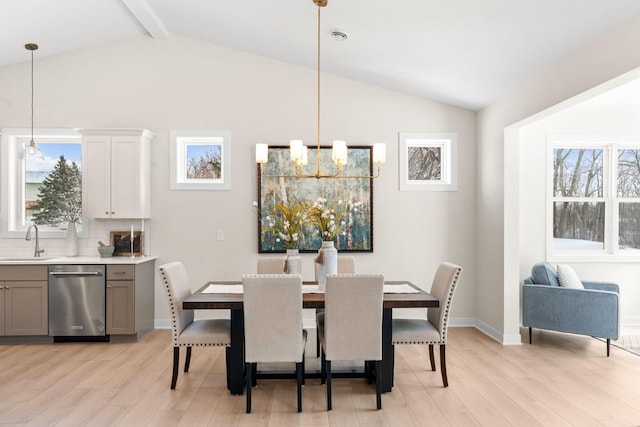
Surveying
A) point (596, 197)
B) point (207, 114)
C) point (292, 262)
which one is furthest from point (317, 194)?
point (596, 197)

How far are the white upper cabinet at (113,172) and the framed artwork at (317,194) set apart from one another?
1339mm

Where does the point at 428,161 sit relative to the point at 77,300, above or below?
above

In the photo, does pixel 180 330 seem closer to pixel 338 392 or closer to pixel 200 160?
pixel 338 392

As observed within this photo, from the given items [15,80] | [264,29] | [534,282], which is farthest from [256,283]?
[15,80]

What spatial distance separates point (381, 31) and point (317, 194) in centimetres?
200

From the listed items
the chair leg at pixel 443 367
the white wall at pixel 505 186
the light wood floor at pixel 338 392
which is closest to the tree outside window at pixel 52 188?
the light wood floor at pixel 338 392

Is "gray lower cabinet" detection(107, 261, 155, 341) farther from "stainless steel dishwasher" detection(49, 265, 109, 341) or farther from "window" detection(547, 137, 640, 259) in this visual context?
"window" detection(547, 137, 640, 259)

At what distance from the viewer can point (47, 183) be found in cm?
538

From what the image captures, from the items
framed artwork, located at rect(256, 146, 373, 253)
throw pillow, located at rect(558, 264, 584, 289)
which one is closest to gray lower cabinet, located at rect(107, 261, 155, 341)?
framed artwork, located at rect(256, 146, 373, 253)

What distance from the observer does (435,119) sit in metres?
5.41

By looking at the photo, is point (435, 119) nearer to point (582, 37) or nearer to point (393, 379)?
point (582, 37)

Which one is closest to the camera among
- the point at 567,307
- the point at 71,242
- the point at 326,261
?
the point at 326,261

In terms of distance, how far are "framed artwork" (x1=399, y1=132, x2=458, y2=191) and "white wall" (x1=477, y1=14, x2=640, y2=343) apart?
0.33 metres

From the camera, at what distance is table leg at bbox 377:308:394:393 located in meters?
3.41
